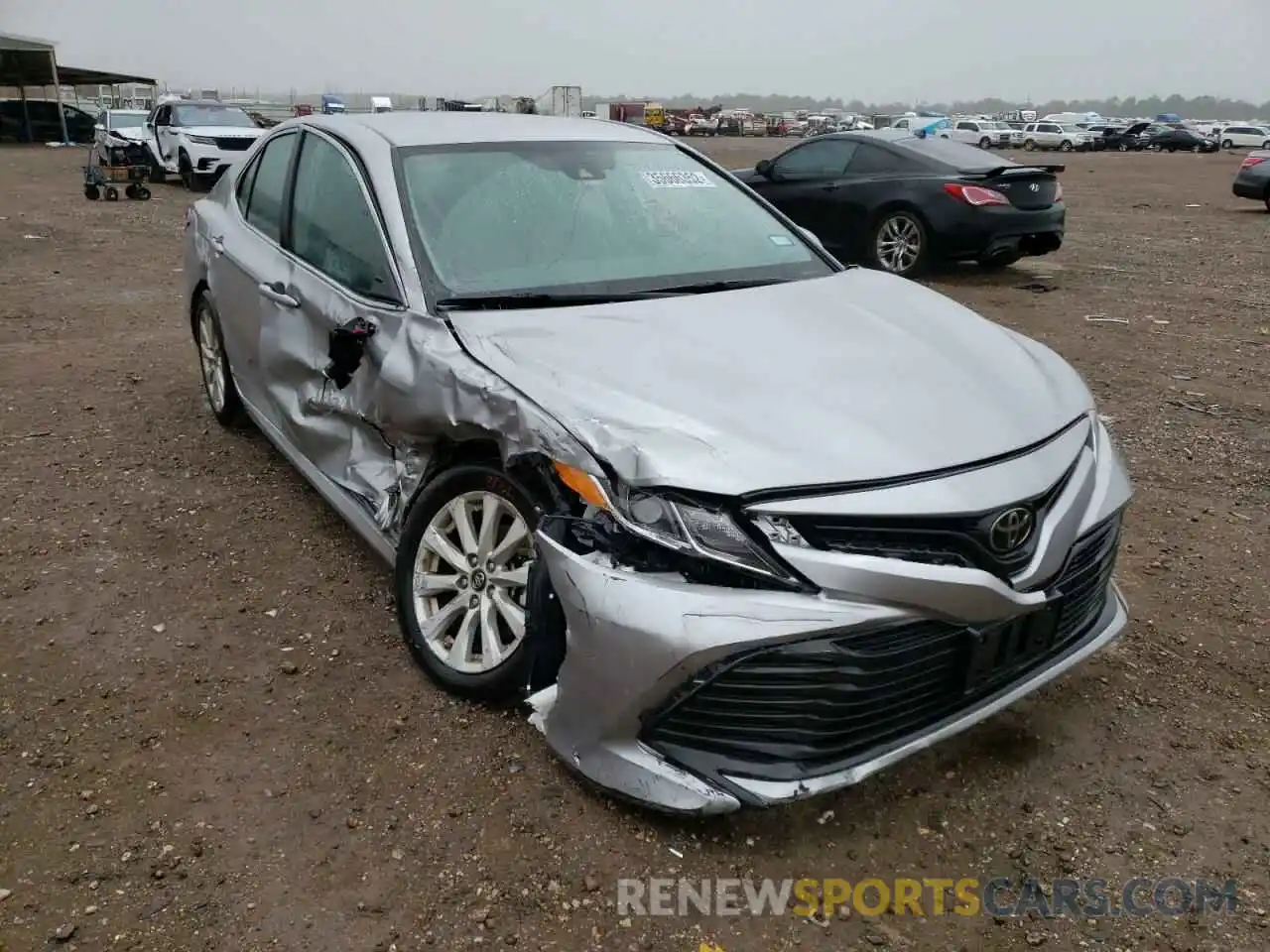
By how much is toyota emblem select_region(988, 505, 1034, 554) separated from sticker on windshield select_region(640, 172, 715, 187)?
195 cm

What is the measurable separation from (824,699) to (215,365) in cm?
386

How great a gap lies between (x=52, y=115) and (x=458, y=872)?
42511 mm

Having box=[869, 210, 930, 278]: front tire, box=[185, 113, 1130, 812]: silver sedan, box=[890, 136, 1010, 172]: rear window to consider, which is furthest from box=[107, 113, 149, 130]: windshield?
box=[185, 113, 1130, 812]: silver sedan

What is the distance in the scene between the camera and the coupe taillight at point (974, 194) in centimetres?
910

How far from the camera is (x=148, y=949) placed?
2111 mm

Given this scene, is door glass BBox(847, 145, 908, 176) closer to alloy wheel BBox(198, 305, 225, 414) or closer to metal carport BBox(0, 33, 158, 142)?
alloy wheel BBox(198, 305, 225, 414)

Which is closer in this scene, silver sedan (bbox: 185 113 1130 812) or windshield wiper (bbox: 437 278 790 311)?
silver sedan (bbox: 185 113 1130 812)

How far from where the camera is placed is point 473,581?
2805 mm

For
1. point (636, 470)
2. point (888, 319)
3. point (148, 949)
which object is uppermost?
point (888, 319)

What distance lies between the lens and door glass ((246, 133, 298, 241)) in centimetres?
411

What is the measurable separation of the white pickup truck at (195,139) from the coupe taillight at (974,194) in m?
12.5

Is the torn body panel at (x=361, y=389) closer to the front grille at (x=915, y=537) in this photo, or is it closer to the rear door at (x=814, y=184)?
the front grille at (x=915, y=537)

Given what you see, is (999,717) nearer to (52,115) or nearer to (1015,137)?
(52,115)

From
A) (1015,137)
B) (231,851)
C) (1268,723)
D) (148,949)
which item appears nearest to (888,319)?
(1268,723)
